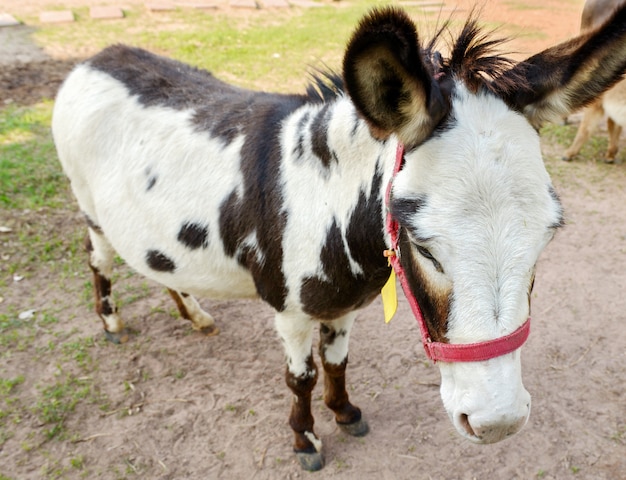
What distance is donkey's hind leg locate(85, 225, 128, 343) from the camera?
11.2 ft

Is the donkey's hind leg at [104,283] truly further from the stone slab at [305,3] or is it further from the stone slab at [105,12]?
the stone slab at [305,3]

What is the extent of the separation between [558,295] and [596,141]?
3469 mm

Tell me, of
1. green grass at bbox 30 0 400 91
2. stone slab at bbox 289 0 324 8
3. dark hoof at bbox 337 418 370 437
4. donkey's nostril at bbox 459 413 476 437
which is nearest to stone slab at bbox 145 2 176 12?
green grass at bbox 30 0 400 91

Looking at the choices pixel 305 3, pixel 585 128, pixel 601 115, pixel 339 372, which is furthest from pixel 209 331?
pixel 305 3

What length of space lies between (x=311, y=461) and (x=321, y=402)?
45 centimetres

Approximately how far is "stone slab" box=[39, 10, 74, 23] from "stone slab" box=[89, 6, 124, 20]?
413mm

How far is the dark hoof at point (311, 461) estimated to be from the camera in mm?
2822

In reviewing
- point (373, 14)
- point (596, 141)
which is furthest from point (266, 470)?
point (596, 141)

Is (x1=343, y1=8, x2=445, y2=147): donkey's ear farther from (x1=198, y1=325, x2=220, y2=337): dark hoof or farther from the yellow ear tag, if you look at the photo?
(x1=198, y1=325, x2=220, y2=337): dark hoof

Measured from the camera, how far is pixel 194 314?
3.66m

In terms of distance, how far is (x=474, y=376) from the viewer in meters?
1.47

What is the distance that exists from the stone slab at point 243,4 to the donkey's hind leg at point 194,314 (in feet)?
29.6

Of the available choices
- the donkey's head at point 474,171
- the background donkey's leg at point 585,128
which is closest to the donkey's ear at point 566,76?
the donkey's head at point 474,171

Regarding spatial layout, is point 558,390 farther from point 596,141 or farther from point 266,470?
point 596,141
